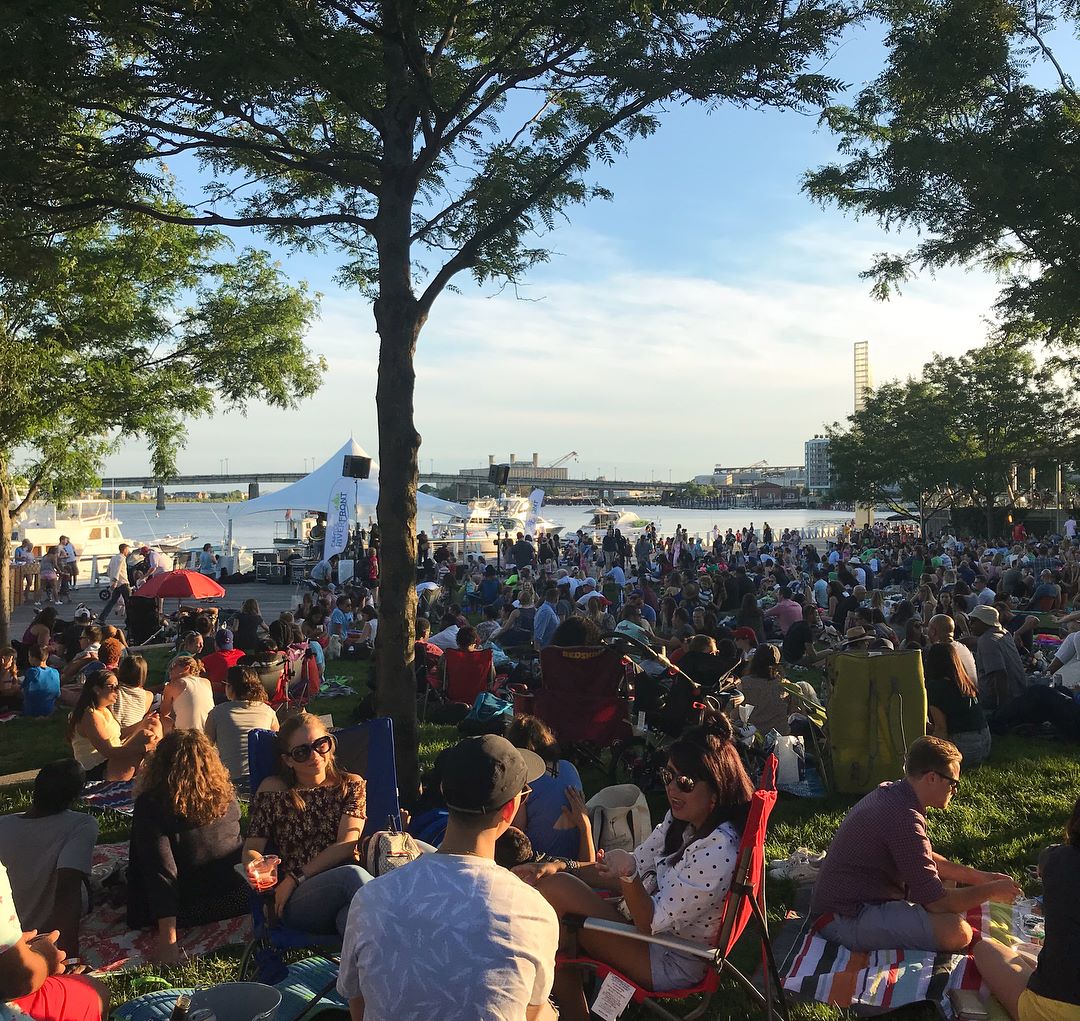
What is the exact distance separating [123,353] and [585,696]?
830cm

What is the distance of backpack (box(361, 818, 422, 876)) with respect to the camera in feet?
12.1

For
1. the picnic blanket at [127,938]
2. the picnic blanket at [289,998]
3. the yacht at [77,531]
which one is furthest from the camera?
the yacht at [77,531]

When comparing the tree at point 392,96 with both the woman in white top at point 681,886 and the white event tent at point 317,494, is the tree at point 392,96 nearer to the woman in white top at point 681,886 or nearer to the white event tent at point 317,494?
the woman in white top at point 681,886

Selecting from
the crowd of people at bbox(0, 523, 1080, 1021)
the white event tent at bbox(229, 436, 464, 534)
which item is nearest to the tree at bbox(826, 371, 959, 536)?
the white event tent at bbox(229, 436, 464, 534)

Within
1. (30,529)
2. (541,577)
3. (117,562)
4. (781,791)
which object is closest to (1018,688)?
(781,791)

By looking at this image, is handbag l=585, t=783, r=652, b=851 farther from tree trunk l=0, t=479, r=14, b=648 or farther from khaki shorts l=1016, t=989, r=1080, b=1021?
tree trunk l=0, t=479, r=14, b=648

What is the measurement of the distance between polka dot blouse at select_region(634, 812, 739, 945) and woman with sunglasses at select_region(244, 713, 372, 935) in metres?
1.25

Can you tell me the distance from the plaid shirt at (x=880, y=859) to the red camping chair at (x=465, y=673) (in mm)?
5409

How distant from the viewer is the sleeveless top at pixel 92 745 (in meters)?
6.38

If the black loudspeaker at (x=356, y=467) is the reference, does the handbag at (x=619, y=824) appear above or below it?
below

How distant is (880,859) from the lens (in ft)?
12.4

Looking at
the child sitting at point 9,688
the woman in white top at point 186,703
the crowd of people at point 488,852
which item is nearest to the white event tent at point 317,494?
the child sitting at point 9,688

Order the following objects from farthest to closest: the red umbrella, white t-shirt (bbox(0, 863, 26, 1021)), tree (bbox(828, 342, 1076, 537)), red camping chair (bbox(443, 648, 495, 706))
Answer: tree (bbox(828, 342, 1076, 537)) → the red umbrella → red camping chair (bbox(443, 648, 495, 706)) → white t-shirt (bbox(0, 863, 26, 1021))

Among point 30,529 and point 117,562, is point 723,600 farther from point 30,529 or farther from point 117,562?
point 30,529
